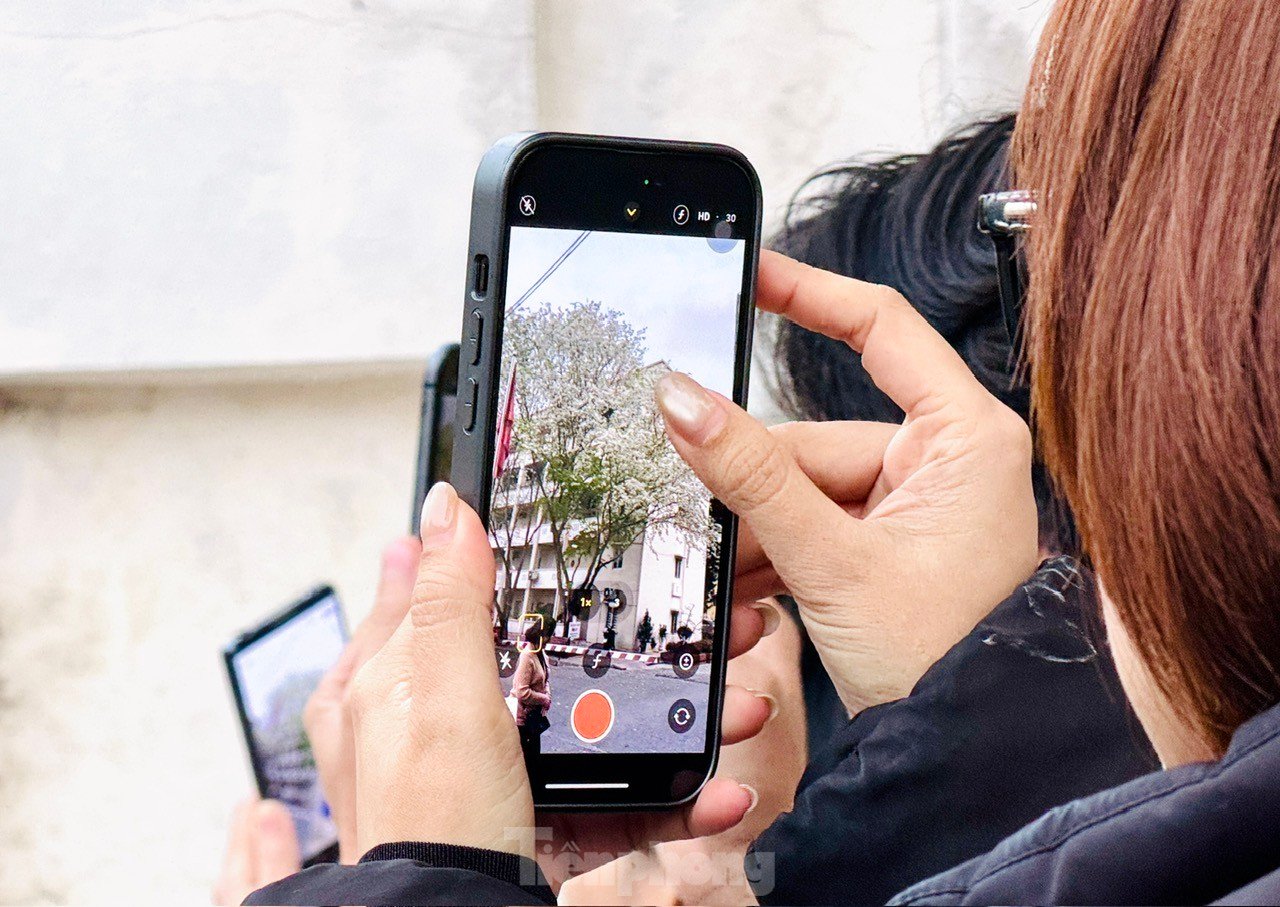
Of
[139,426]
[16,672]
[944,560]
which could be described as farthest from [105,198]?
[944,560]

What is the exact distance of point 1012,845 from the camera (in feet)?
0.87

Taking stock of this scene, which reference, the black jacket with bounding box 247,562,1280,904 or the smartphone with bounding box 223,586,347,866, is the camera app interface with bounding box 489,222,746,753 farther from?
the smartphone with bounding box 223,586,347,866

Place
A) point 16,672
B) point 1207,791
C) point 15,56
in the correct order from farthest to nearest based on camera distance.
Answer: point 16,672 → point 15,56 → point 1207,791

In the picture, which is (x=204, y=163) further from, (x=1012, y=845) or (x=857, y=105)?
(x=1012, y=845)

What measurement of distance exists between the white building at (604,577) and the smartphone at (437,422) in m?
0.24

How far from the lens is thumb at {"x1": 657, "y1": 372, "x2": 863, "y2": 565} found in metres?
0.43

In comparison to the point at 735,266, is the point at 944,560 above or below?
below

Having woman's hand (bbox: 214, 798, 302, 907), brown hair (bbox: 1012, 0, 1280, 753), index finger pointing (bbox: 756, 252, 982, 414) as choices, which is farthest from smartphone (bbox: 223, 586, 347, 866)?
brown hair (bbox: 1012, 0, 1280, 753)

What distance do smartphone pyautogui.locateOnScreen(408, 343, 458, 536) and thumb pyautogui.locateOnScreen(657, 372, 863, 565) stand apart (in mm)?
285

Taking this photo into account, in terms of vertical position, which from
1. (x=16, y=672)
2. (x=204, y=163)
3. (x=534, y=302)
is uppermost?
(x=204, y=163)

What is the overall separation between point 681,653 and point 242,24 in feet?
1.88

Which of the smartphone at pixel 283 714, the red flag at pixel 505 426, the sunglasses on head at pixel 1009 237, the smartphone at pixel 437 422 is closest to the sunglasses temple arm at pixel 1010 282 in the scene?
the sunglasses on head at pixel 1009 237

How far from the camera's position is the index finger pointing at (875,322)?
0.48 m

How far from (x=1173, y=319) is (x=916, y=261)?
446mm
